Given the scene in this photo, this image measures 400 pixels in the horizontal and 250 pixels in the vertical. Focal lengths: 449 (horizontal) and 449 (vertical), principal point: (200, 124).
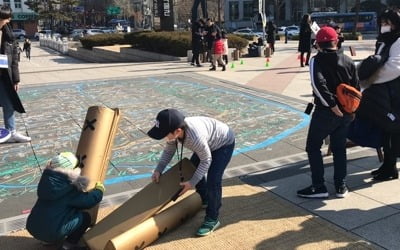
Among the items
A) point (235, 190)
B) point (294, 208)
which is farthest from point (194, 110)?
point (294, 208)

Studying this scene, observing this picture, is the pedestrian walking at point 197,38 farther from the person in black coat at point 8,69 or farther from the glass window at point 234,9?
the glass window at point 234,9

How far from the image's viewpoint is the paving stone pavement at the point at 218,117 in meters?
4.30

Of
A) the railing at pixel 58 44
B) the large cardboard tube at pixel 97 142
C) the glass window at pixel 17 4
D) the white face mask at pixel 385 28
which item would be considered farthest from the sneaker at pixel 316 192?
the glass window at pixel 17 4

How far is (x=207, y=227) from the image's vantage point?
381 cm

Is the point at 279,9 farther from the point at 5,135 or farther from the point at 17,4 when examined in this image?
the point at 5,135

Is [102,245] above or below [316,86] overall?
below

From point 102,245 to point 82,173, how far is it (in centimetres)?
74

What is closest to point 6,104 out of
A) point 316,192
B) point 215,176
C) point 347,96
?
point 215,176

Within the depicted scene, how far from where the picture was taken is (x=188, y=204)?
4.07m

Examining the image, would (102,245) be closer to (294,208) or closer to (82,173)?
(82,173)

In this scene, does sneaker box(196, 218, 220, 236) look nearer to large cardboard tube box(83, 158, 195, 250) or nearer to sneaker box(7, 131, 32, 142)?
large cardboard tube box(83, 158, 195, 250)

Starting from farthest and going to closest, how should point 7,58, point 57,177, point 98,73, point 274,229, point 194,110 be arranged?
point 98,73 < point 194,110 < point 7,58 < point 274,229 < point 57,177

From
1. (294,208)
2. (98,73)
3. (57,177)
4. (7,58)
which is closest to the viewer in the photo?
(57,177)

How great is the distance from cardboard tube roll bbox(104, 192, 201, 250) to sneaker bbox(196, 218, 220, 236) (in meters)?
0.23
